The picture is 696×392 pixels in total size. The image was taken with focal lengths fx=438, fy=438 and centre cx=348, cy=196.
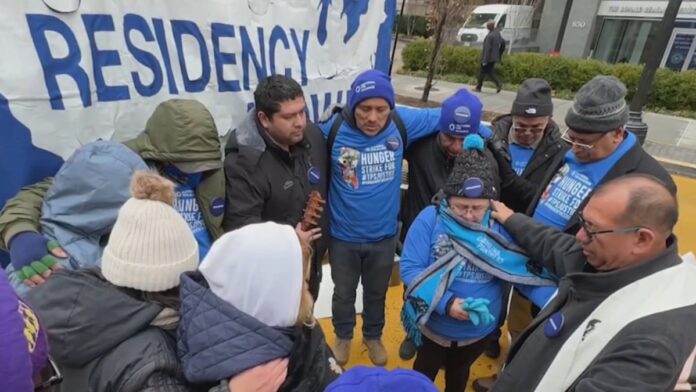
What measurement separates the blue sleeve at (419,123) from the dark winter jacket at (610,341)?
1106mm

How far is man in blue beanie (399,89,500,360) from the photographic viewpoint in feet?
7.86

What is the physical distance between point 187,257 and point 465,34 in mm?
19287

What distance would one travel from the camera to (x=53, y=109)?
1979 millimetres

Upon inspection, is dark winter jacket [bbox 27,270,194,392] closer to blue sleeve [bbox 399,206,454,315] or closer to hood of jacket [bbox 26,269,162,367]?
hood of jacket [bbox 26,269,162,367]

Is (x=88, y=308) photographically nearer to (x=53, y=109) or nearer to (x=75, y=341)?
(x=75, y=341)

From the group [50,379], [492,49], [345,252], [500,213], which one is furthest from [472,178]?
[492,49]

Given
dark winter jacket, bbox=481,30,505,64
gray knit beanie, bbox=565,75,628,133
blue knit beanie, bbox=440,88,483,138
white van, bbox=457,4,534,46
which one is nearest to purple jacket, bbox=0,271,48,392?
blue knit beanie, bbox=440,88,483,138

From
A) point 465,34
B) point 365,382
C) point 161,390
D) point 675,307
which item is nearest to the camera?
point 365,382

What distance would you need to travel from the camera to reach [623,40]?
61.9 feet

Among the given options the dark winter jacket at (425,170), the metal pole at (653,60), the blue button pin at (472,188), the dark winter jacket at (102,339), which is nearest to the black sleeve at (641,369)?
the blue button pin at (472,188)

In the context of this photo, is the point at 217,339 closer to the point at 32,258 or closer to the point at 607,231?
the point at 32,258

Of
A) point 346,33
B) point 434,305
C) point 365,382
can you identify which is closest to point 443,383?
point 434,305

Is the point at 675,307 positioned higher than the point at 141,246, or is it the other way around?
the point at 141,246

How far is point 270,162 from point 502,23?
1917 cm
